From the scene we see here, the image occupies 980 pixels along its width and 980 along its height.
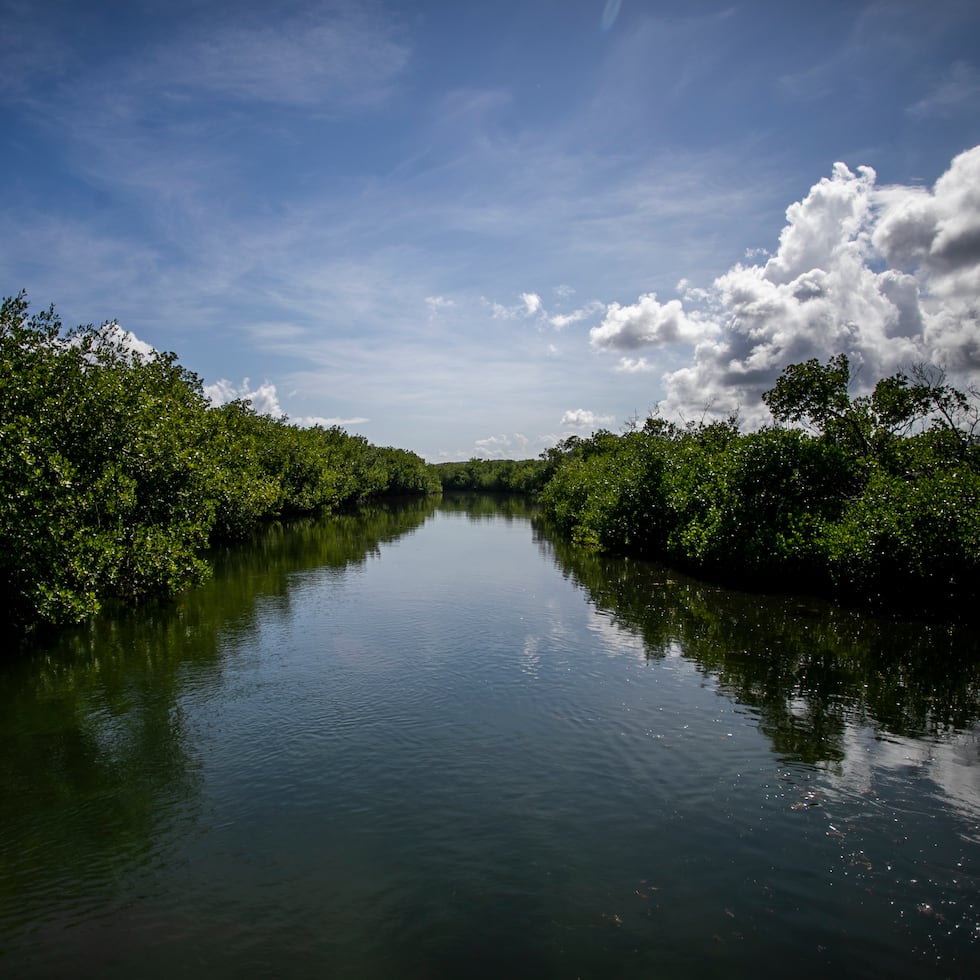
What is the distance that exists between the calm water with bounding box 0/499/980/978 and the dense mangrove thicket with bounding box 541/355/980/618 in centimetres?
282

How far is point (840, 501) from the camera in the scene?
26.9m

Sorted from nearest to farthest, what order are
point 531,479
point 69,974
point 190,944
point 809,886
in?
point 69,974 → point 190,944 → point 809,886 → point 531,479

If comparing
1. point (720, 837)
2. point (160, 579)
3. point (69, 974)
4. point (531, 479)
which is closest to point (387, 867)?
point (69, 974)

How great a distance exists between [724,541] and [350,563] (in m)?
20.2

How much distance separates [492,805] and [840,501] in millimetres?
22611

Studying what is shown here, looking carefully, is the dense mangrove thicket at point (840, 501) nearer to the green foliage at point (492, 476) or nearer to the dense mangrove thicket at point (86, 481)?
the dense mangrove thicket at point (86, 481)

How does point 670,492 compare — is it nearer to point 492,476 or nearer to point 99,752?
point 99,752

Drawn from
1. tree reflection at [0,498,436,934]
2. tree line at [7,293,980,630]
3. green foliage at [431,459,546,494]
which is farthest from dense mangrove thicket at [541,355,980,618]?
green foliage at [431,459,546,494]

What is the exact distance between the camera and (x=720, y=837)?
9094 millimetres

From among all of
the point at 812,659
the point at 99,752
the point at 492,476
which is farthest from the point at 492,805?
the point at 492,476

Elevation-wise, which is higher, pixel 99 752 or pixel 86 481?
pixel 86 481

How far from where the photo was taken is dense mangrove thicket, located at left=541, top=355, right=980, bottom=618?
21.1 metres

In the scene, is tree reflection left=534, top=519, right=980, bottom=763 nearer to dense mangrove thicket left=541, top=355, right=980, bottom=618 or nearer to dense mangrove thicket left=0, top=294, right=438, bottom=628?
dense mangrove thicket left=541, top=355, right=980, bottom=618

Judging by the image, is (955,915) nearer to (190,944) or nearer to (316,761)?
(190,944)
